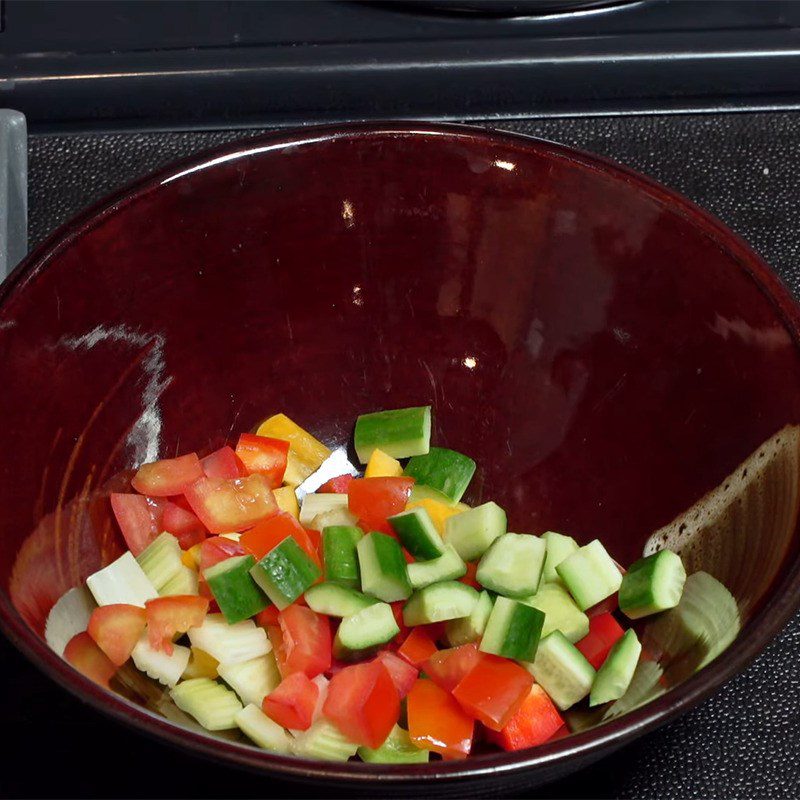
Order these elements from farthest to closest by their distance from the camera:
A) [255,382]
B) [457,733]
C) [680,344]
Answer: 1. [255,382]
2. [680,344]
3. [457,733]

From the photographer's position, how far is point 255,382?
1079 millimetres

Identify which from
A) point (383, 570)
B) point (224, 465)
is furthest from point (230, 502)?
point (383, 570)

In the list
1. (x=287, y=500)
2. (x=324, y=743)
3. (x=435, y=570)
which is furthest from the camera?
(x=287, y=500)

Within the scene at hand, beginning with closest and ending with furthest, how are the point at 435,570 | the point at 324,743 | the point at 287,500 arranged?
1. the point at 324,743
2. the point at 435,570
3. the point at 287,500

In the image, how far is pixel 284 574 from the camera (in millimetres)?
891

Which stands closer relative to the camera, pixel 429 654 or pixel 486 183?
pixel 429 654

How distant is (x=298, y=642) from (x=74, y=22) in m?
0.93

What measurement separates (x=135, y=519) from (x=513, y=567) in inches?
12.4

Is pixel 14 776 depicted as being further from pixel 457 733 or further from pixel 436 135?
pixel 436 135

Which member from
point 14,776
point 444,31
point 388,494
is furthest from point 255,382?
point 444,31

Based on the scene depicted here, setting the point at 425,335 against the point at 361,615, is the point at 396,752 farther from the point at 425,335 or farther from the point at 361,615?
the point at 425,335

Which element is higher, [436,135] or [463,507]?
[436,135]

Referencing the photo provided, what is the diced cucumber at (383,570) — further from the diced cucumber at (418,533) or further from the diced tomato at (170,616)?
the diced tomato at (170,616)

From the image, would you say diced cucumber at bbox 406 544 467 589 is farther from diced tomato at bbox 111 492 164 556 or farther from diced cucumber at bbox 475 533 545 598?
diced tomato at bbox 111 492 164 556
